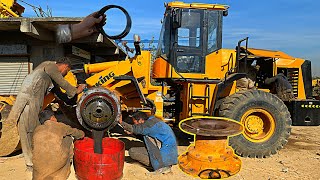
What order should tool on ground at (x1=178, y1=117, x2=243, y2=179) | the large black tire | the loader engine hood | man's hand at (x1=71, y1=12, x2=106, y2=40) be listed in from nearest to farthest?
tool on ground at (x1=178, y1=117, x2=243, y2=179)
the loader engine hood
man's hand at (x1=71, y1=12, x2=106, y2=40)
the large black tire

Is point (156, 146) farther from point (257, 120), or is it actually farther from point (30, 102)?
point (257, 120)

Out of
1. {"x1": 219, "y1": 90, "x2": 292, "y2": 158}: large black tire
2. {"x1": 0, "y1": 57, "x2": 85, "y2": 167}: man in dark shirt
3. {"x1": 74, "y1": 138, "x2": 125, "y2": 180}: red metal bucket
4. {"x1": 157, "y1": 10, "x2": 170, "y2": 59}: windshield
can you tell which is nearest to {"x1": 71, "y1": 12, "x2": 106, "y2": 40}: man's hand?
{"x1": 0, "y1": 57, "x2": 85, "y2": 167}: man in dark shirt

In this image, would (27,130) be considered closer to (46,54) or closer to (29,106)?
(29,106)

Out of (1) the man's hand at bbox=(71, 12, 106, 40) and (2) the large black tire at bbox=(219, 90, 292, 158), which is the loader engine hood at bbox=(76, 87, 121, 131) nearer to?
(1) the man's hand at bbox=(71, 12, 106, 40)

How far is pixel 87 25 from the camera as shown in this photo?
5801 millimetres

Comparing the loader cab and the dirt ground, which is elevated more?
the loader cab

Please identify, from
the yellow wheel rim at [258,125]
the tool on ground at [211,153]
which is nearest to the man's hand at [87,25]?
the tool on ground at [211,153]

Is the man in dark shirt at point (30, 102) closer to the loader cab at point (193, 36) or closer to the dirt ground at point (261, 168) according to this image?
the dirt ground at point (261, 168)

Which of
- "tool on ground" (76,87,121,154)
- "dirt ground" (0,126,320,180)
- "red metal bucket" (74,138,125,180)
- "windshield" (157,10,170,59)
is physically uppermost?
"windshield" (157,10,170,59)

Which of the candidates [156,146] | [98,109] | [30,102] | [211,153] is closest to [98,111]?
[98,109]

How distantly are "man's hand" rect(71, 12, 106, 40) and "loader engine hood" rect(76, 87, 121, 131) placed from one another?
1.62 meters

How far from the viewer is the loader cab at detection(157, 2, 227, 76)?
634 centimetres

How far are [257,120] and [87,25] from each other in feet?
12.6

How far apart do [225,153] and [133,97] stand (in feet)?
8.60
